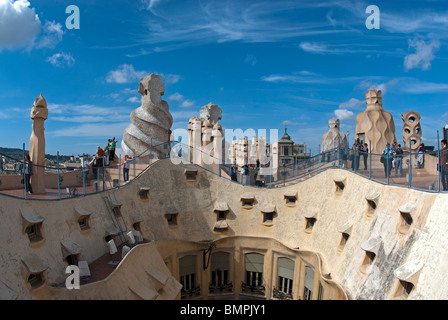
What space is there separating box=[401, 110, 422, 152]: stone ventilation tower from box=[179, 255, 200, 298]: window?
15320 mm

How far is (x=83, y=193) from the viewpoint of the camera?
46.5 feet

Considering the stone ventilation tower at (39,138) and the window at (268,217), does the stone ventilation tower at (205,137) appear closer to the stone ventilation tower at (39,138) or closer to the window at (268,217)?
the window at (268,217)

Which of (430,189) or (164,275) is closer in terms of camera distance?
(430,189)

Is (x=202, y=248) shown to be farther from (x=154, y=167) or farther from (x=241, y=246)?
(x=154, y=167)

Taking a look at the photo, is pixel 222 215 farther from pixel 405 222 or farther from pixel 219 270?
pixel 405 222

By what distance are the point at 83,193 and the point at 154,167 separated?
5.67 m

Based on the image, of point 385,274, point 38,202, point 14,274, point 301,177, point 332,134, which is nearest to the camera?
point 14,274

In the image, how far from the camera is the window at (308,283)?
53.8ft

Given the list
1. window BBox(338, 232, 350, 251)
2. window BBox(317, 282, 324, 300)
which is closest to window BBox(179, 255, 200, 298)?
window BBox(317, 282, 324, 300)

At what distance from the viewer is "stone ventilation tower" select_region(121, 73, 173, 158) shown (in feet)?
66.9

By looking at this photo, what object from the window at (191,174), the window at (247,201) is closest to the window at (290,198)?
the window at (247,201)

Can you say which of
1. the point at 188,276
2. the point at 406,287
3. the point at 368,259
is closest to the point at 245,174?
the point at 188,276

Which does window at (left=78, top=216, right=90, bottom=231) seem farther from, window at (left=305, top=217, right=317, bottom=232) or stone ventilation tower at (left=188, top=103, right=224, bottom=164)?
window at (left=305, top=217, right=317, bottom=232)

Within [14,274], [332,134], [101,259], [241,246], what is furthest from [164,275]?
[332,134]
